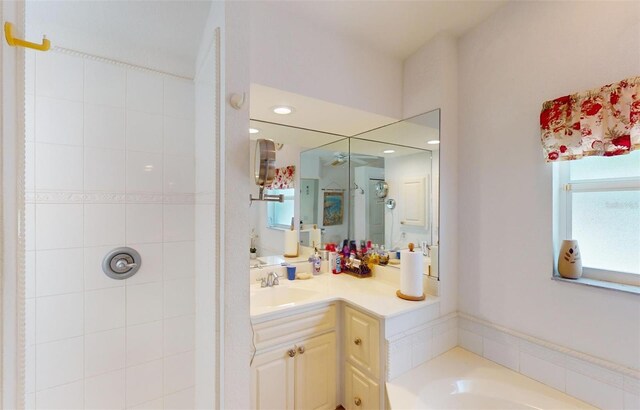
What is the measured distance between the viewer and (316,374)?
5.16 ft

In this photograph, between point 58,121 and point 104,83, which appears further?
point 104,83

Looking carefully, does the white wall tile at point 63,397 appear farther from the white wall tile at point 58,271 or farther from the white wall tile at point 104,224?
the white wall tile at point 104,224

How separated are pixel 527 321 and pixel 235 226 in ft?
5.20

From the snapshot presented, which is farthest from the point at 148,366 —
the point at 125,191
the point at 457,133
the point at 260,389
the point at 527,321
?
the point at 457,133

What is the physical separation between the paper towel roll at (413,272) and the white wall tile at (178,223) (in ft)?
4.28

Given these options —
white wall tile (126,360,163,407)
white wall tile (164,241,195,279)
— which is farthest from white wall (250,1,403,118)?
white wall tile (126,360,163,407)

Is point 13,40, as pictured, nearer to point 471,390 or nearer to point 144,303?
point 144,303

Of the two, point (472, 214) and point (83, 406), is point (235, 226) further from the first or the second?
point (472, 214)

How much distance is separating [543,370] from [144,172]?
2342 millimetres

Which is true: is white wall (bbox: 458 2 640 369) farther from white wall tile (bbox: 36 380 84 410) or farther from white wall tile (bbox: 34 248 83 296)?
white wall tile (bbox: 36 380 84 410)

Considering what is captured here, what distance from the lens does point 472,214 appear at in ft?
5.41

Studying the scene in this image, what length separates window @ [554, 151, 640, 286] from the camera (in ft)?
3.76

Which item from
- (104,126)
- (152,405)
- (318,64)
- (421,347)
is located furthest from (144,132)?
(421,347)

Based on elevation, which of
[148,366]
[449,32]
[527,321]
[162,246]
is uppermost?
[449,32]
